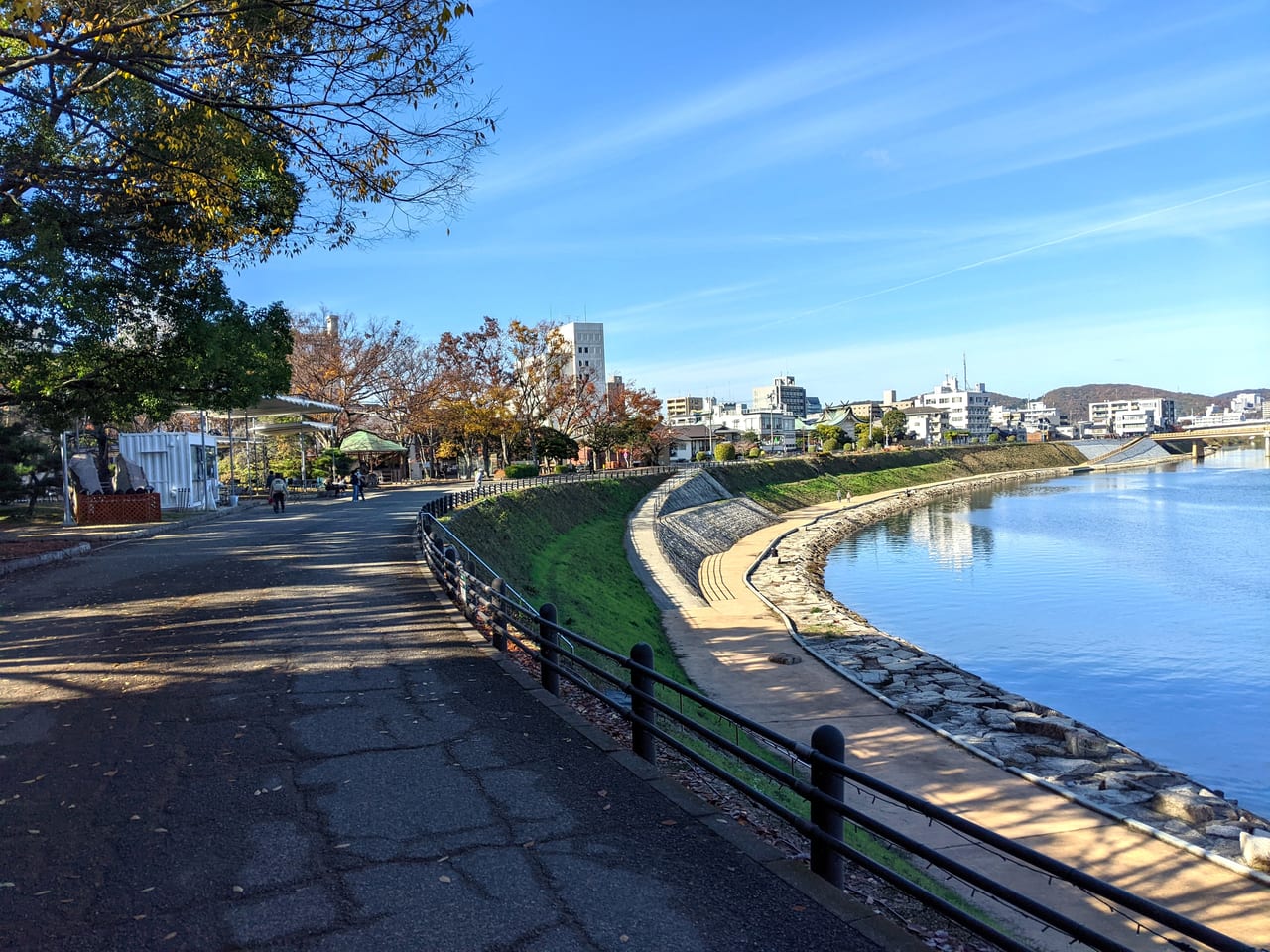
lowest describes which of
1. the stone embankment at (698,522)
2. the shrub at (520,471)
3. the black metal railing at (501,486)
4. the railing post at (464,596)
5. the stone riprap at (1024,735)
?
the stone riprap at (1024,735)

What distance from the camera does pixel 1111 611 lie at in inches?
1070

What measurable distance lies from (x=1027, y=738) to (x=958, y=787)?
3.20 metres

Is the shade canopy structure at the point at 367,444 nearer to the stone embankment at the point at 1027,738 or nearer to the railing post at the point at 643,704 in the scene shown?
the stone embankment at the point at 1027,738

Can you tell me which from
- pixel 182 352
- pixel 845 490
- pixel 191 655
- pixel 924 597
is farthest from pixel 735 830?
pixel 845 490

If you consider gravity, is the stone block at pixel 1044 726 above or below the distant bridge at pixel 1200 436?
below

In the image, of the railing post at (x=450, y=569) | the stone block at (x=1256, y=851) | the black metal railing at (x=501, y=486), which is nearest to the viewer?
the stone block at (x=1256, y=851)

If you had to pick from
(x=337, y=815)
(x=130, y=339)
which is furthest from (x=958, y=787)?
(x=130, y=339)

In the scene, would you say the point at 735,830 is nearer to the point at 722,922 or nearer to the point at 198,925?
the point at 722,922

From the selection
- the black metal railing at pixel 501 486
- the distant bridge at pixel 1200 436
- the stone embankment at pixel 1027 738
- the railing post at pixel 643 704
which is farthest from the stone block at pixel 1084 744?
the distant bridge at pixel 1200 436

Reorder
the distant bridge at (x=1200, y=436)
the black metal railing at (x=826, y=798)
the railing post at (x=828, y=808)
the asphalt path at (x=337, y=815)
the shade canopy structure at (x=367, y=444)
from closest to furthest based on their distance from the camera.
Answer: the black metal railing at (x=826, y=798), the asphalt path at (x=337, y=815), the railing post at (x=828, y=808), the shade canopy structure at (x=367, y=444), the distant bridge at (x=1200, y=436)

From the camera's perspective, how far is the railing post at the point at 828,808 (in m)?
4.63

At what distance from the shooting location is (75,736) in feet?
23.6

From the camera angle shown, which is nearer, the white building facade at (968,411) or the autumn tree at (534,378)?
the autumn tree at (534,378)

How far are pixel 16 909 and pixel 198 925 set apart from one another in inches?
41.9
